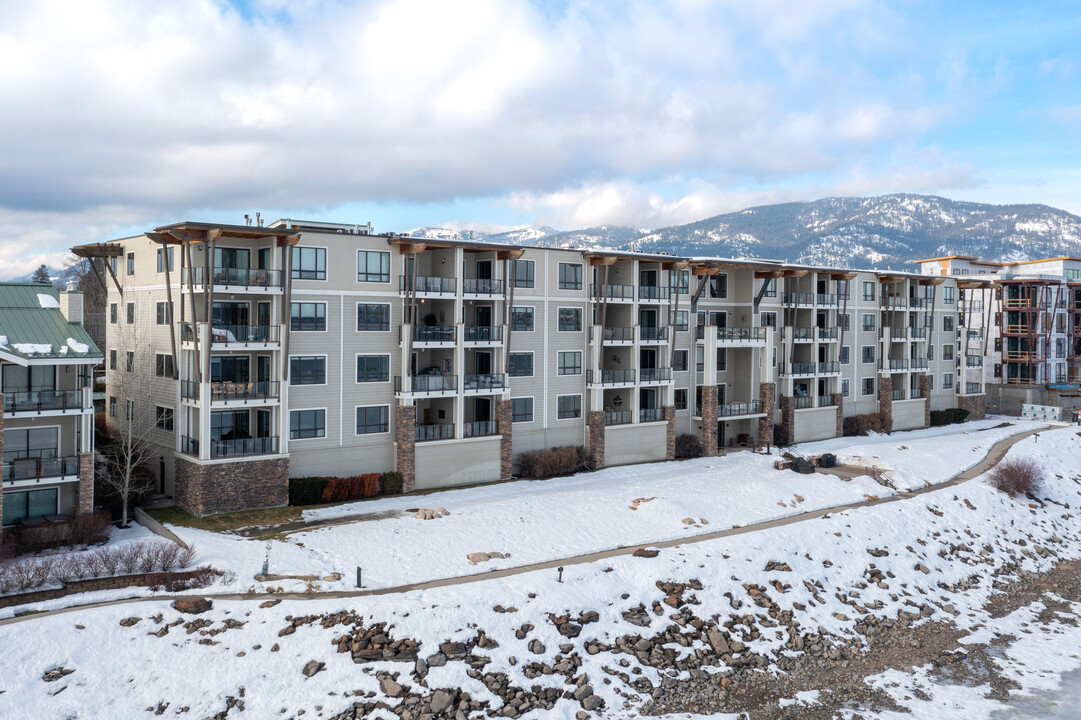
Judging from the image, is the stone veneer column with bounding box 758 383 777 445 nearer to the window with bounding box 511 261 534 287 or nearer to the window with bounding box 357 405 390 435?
the window with bounding box 511 261 534 287

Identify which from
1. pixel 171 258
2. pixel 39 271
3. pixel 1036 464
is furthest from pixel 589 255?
pixel 39 271

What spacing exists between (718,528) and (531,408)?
15287 mm

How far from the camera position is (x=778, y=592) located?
3450 cm

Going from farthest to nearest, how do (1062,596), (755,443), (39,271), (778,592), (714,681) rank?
(39,271), (755,443), (1062,596), (778,592), (714,681)

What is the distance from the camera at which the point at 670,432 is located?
56531 mm

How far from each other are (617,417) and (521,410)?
726 centimetres

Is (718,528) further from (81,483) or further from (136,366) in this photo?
(136,366)

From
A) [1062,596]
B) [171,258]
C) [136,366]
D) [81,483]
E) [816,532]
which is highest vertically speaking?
[171,258]

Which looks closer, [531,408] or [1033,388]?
[531,408]

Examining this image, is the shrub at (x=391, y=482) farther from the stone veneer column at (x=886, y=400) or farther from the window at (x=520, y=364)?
the stone veneer column at (x=886, y=400)

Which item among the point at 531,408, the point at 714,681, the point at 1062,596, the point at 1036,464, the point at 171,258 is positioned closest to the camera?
the point at 714,681

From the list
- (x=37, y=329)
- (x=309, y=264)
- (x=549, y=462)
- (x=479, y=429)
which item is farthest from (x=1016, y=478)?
(x=37, y=329)

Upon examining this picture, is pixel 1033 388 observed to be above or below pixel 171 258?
below

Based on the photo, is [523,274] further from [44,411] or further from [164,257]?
[44,411]
